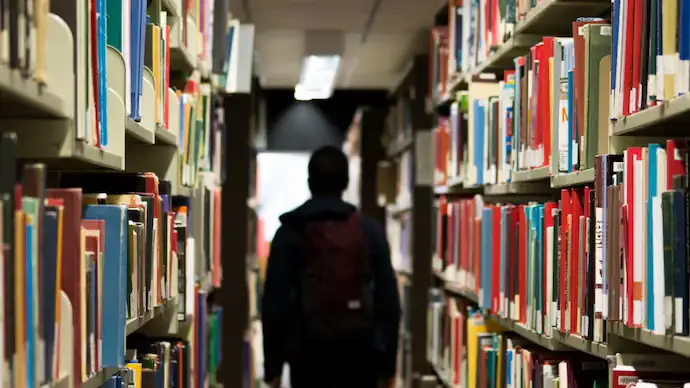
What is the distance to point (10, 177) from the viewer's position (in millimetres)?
1130

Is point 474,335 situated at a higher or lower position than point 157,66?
lower

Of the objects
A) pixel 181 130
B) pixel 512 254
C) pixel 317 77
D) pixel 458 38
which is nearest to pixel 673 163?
pixel 512 254

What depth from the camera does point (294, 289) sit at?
317 cm

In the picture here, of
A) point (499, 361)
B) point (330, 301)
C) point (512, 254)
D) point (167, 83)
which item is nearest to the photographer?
point (167, 83)

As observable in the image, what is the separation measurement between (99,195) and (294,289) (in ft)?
4.92

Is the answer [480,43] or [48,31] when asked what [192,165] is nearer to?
[480,43]

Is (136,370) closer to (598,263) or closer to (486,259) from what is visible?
(598,263)

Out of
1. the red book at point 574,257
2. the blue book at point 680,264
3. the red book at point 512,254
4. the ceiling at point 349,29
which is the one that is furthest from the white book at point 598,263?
the ceiling at point 349,29

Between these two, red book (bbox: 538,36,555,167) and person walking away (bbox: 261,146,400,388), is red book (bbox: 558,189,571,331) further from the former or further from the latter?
person walking away (bbox: 261,146,400,388)

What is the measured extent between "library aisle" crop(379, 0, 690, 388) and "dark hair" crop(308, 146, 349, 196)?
0.47m

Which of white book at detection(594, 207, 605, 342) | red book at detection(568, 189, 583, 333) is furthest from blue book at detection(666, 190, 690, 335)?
red book at detection(568, 189, 583, 333)

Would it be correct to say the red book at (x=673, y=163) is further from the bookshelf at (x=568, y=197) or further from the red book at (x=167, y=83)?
the red book at (x=167, y=83)

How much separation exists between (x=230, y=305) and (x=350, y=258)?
1911mm

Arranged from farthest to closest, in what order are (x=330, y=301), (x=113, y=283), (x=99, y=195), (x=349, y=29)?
(x=349, y=29) < (x=330, y=301) < (x=99, y=195) < (x=113, y=283)
